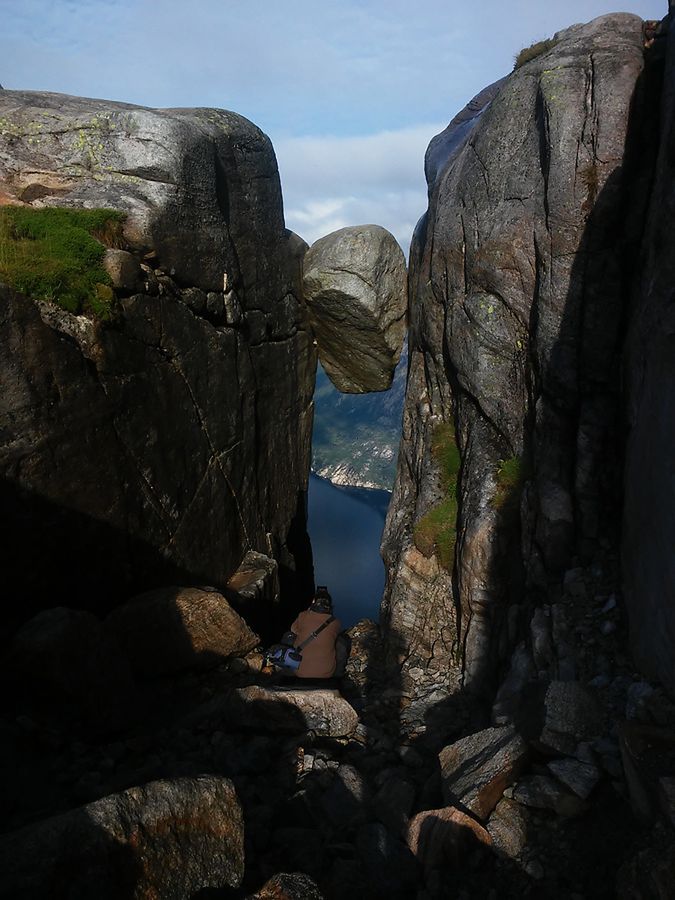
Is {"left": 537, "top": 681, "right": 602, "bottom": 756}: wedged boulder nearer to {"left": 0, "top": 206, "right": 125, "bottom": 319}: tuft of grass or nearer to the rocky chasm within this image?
the rocky chasm

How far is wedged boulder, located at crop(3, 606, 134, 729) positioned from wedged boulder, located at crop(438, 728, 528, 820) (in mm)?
→ 4840

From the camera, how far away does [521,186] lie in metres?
12.6

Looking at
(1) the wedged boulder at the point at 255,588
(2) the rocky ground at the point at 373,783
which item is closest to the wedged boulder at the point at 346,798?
(2) the rocky ground at the point at 373,783

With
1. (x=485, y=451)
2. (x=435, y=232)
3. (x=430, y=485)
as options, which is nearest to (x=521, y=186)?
(x=435, y=232)

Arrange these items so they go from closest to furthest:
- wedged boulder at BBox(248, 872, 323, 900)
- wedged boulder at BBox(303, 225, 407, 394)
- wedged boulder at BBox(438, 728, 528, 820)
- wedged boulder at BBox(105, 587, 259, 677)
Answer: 1. wedged boulder at BBox(248, 872, 323, 900)
2. wedged boulder at BBox(438, 728, 528, 820)
3. wedged boulder at BBox(105, 587, 259, 677)
4. wedged boulder at BBox(303, 225, 407, 394)

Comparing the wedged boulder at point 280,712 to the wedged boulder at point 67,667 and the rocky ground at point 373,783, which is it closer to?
the rocky ground at point 373,783

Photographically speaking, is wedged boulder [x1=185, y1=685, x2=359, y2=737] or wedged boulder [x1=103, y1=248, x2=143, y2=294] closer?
wedged boulder [x1=185, y1=685, x2=359, y2=737]

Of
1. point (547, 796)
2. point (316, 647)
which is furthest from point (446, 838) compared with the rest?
point (316, 647)

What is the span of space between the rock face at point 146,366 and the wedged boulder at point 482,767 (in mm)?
7002

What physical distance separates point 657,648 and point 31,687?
7.94 m

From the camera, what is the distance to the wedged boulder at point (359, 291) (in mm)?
19766

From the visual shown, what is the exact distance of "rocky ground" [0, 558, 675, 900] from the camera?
473 centimetres

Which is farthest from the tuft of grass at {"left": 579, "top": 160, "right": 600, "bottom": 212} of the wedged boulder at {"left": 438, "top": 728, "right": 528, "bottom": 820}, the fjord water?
the fjord water

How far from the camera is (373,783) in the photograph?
26.3ft
